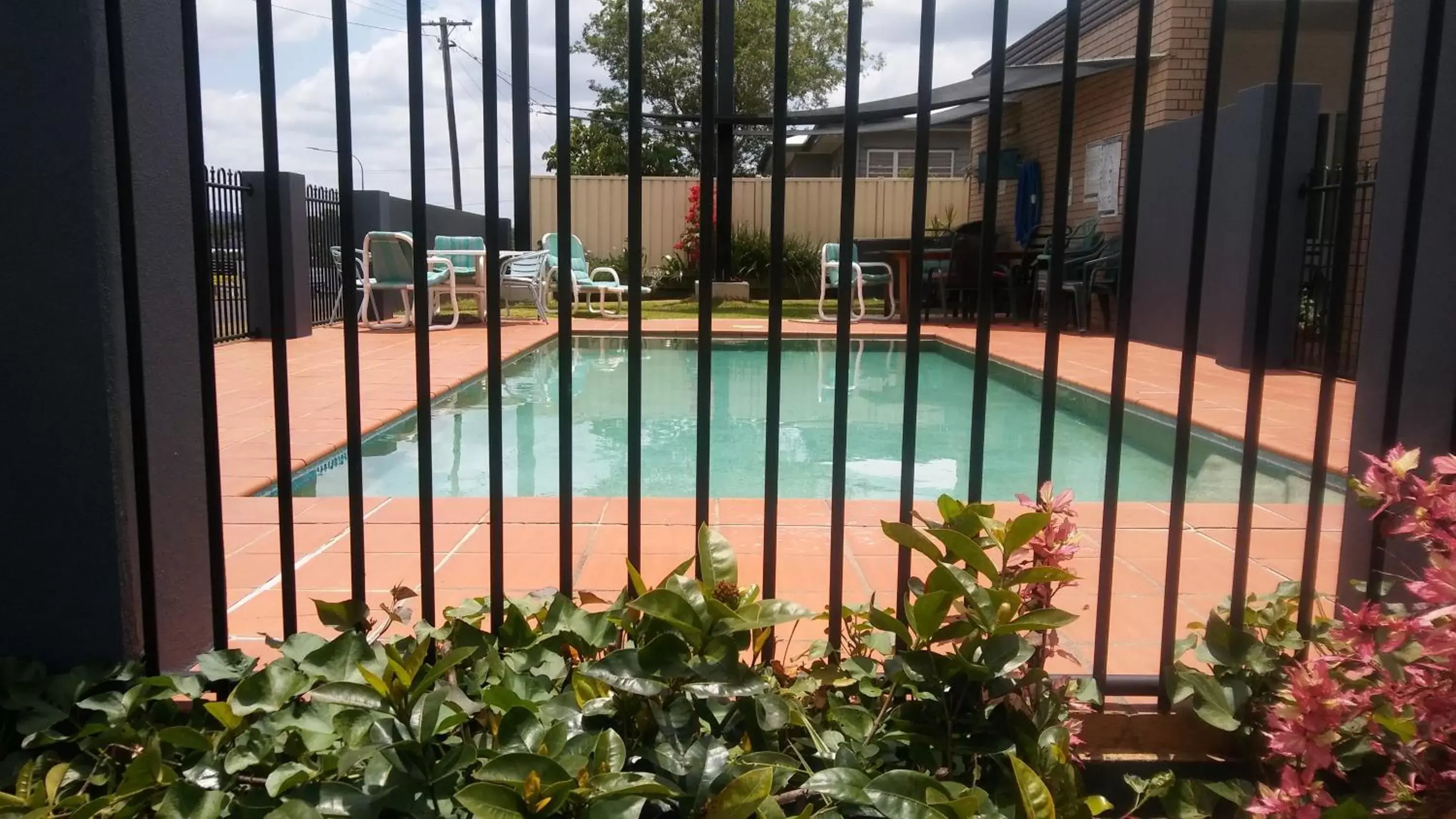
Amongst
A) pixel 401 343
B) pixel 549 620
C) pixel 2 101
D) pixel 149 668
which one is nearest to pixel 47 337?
pixel 2 101

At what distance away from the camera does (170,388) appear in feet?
4.94

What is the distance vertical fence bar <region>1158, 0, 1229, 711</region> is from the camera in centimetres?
142

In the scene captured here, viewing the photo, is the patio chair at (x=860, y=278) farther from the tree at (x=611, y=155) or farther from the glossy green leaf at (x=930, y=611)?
the tree at (x=611, y=155)

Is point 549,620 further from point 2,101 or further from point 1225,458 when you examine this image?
point 1225,458

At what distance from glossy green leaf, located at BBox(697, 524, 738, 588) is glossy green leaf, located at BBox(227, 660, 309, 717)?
22.1 inches

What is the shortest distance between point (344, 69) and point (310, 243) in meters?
9.45

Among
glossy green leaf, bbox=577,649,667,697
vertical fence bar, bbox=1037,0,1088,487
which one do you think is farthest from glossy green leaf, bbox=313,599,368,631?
vertical fence bar, bbox=1037,0,1088,487

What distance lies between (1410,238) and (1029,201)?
10.9 m

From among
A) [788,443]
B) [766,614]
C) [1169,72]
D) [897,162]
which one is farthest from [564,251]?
[897,162]

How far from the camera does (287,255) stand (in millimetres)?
8867

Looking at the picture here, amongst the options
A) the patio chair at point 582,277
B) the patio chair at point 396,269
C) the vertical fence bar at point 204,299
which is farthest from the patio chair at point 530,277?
the vertical fence bar at point 204,299

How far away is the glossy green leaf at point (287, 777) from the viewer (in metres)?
1.16

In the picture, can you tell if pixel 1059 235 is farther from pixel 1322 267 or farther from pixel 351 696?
pixel 1322 267

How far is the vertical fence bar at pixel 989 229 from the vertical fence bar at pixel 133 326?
1195 millimetres
